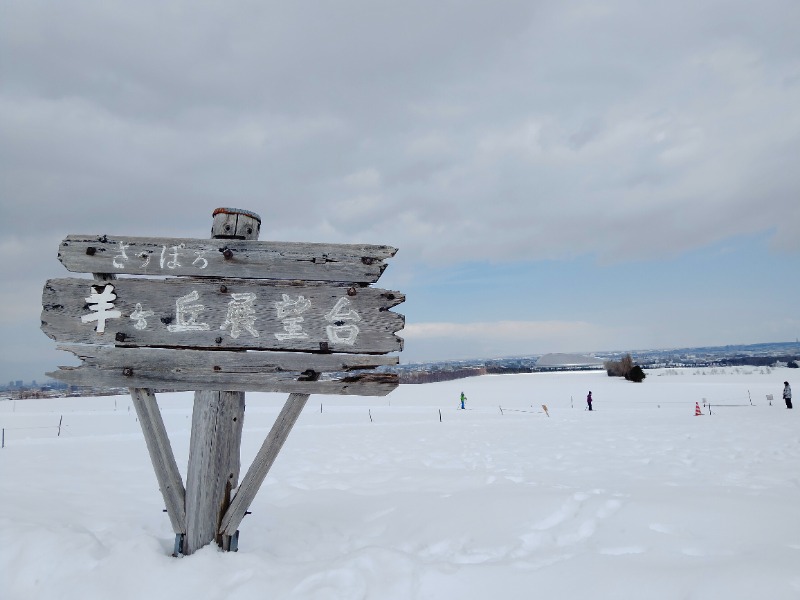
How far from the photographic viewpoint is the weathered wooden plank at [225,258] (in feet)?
12.5

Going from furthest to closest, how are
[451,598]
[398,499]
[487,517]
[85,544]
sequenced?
1. [398,499]
2. [487,517]
3. [85,544]
4. [451,598]

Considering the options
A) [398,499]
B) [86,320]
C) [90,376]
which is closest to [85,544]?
[90,376]

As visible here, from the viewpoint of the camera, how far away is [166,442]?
3852 mm

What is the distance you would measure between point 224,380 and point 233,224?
4.68 feet

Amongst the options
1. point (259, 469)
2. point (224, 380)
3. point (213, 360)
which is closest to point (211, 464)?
point (259, 469)

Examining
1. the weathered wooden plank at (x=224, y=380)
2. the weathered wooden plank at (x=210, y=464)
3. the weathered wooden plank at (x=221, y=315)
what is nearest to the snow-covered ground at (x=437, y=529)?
the weathered wooden plank at (x=210, y=464)

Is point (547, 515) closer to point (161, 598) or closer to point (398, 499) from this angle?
point (398, 499)

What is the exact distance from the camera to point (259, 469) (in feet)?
12.3

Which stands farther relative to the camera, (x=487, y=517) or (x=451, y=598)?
(x=487, y=517)

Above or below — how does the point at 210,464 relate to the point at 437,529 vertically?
above

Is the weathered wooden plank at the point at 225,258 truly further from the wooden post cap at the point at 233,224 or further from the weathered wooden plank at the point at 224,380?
the weathered wooden plank at the point at 224,380

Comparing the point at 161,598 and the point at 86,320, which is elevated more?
the point at 86,320

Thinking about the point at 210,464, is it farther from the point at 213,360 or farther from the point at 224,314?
the point at 224,314

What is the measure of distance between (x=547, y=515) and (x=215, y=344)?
3.91m
